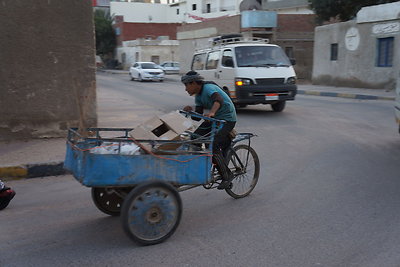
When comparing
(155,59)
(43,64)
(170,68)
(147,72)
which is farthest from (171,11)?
(43,64)

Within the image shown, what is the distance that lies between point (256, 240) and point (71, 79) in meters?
5.95

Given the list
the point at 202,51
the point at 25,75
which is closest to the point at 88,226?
the point at 25,75

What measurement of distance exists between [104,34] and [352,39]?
140ft

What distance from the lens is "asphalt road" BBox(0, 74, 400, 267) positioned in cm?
368

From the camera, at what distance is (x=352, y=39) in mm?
20625

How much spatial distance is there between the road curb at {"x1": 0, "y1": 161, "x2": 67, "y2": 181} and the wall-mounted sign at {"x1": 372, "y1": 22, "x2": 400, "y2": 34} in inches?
636

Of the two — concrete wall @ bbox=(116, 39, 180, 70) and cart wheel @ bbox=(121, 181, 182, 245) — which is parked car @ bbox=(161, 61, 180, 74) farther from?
cart wheel @ bbox=(121, 181, 182, 245)

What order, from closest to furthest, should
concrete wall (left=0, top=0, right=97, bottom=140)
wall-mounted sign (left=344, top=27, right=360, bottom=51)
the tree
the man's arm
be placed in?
the man's arm, concrete wall (left=0, top=0, right=97, bottom=140), wall-mounted sign (left=344, top=27, right=360, bottom=51), the tree

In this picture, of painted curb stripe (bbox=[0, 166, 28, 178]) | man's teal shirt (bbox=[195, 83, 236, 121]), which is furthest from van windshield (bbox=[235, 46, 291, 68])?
man's teal shirt (bbox=[195, 83, 236, 121])

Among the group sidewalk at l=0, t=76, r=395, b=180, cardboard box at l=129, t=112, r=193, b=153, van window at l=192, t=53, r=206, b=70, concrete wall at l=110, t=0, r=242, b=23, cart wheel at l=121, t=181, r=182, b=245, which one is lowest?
sidewalk at l=0, t=76, r=395, b=180

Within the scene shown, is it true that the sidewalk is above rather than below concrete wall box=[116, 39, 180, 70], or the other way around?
below

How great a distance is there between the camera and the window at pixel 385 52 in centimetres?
1864

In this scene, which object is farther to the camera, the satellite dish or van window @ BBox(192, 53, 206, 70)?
the satellite dish

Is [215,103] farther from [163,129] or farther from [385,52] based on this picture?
[385,52]
